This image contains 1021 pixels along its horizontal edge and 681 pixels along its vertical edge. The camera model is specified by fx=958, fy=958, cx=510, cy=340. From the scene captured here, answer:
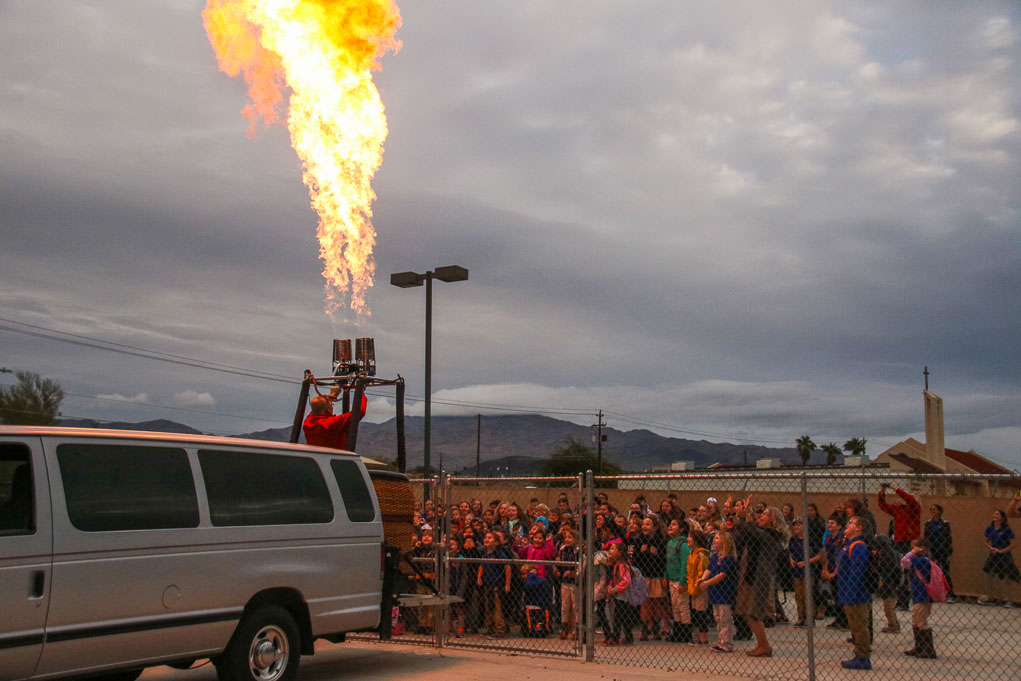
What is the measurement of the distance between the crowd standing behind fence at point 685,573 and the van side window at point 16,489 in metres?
5.59

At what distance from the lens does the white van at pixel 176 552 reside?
7.07 m

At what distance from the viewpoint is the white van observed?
7.07 meters

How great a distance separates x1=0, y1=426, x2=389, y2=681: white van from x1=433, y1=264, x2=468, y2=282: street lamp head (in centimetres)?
953

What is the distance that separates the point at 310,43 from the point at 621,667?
10.2 m

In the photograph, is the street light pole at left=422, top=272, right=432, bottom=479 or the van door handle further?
the street light pole at left=422, top=272, right=432, bottom=479

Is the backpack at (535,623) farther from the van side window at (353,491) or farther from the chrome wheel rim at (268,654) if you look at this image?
the chrome wheel rim at (268,654)

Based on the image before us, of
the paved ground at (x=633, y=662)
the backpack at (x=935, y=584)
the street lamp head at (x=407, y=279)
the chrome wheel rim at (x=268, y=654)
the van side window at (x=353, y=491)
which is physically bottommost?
the paved ground at (x=633, y=662)

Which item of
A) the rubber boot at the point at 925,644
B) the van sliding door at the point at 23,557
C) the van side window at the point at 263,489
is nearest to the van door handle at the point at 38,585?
the van sliding door at the point at 23,557

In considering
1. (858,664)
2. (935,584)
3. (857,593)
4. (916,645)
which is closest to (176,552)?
(857,593)

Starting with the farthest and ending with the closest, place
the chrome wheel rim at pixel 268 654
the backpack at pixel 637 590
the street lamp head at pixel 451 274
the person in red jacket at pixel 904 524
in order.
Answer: the street lamp head at pixel 451 274 → the person in red jacket at pixel 904 524 → the backpack at pixel 637 590 → the chrome wheel rim at pixel 268 654

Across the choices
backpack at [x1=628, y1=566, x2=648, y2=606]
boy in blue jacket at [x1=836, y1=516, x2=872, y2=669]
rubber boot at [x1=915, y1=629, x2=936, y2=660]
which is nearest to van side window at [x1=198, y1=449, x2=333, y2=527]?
backpack at [x1=628, y1=566, x2=648, y2=606]

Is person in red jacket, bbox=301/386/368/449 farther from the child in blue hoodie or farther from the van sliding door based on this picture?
the child in blue hoodie

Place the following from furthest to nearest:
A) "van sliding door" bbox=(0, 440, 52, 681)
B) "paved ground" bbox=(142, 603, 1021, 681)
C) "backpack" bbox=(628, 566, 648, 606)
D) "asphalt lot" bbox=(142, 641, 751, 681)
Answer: "backpack" bbox=(628, 566, 648, 606)
"paved ground" bbox=(142, 603, 1021, 681)
"asphalt lot" bbox=(142, 641, 751, 681)
"van sliding door" bbox=(0, 440, 52, 681)

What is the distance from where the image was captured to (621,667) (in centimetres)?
1063
